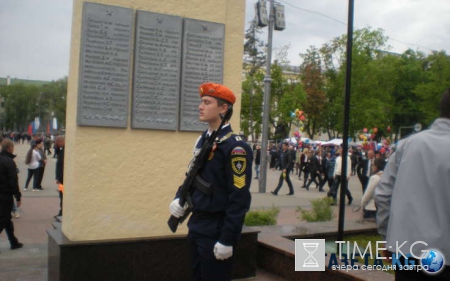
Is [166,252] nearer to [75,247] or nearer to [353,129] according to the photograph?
[75,247]

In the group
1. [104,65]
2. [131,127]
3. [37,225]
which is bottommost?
[37,225]

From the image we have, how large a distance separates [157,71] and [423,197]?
336cm

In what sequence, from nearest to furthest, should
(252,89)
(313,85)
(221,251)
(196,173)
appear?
(221,251) < (196,173) < (252,89) < (313,85)

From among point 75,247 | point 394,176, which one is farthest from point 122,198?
point 394,176

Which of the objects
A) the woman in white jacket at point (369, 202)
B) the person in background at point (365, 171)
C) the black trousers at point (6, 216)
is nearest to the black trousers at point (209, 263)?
the black trousers at point (6, 216)

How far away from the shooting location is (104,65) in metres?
4.95

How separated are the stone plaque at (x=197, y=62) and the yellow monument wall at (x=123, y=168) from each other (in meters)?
0.10

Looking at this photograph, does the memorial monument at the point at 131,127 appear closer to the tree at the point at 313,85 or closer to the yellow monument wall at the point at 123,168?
the yellow monument wall at the point at 123,168

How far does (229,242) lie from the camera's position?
3.27m

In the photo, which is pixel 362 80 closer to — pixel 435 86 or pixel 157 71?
pixel 435 86

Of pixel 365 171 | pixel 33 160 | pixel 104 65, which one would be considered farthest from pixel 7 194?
pixel 365 171

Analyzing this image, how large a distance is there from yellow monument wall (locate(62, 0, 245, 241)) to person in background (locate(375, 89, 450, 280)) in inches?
117

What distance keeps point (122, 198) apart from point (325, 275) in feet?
7.49

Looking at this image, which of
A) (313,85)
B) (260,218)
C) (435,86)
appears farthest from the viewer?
(313,85)
